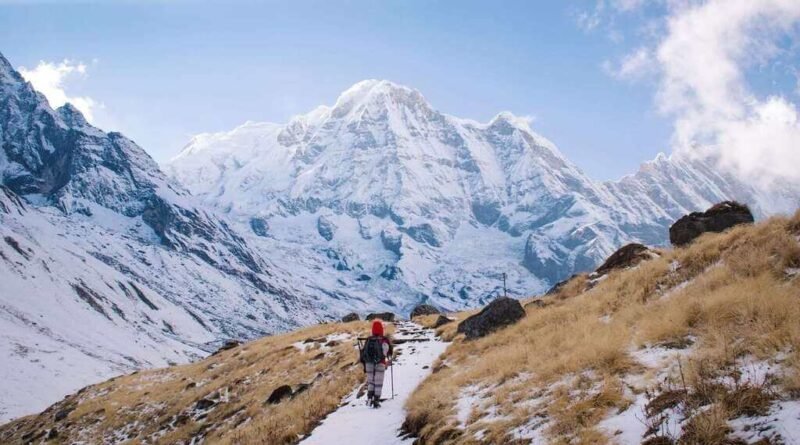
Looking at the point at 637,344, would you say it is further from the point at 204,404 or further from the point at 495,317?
the point at 204,404

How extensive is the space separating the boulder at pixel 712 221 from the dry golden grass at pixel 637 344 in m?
4.27

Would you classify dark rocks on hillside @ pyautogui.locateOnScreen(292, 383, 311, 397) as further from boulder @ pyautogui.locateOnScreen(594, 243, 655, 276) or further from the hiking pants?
boulder @ pyautogui.locateOnScreen(594, 243, 655, 276)

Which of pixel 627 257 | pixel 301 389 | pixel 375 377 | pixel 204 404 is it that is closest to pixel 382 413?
pixel 375 377

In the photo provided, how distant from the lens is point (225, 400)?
92.0 feet

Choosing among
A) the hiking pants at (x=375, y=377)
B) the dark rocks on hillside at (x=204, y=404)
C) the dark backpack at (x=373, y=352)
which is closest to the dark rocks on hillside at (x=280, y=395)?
the dark backpack at (x=373, y=352)

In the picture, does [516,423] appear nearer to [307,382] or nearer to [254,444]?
[254,444]

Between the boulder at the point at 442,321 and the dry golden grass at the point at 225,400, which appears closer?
the dry golden grass at the point at 225,400

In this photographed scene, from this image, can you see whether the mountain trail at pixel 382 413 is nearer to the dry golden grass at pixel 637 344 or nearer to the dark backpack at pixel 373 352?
the dry golden grass at pixel 637 344

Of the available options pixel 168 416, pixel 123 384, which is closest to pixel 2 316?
pixel 123 384

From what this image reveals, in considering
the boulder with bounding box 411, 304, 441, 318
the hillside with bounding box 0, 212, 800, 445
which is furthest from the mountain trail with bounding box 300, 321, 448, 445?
the boulder with bounding box 411, 304, 441, 318

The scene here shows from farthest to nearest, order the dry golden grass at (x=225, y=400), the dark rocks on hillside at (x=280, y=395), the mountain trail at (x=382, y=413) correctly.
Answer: the dark rocks on hillside at (x=280, y=395) → the dry golden grass at (x=225, y=400) → the mountain trail at (x=382, y=413)

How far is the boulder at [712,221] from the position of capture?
21.6 meters

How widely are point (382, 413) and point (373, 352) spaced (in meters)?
2.12

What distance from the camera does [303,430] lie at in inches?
613
